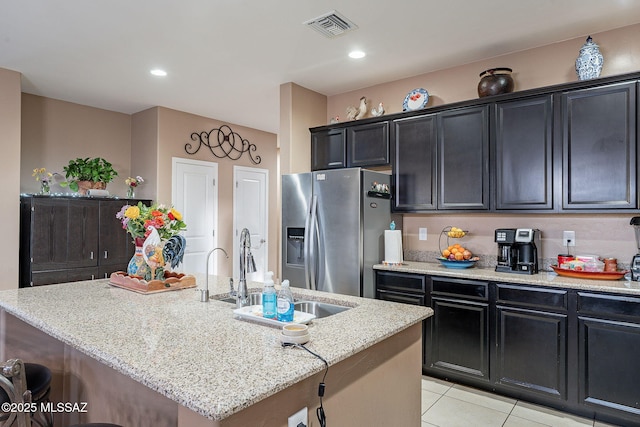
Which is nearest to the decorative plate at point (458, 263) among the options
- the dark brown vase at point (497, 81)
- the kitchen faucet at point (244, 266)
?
the dark brown vase at point (497, 81)

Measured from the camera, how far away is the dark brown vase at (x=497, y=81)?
10.6ft

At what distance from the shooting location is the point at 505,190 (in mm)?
3154

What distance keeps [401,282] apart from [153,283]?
2016 millimetres

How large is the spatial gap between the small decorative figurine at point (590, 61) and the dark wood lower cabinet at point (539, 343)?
1566 millimetres

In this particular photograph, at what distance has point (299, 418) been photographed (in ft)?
3.95

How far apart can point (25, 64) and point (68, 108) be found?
1.20 metres

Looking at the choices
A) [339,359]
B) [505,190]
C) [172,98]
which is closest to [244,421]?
[339,359]

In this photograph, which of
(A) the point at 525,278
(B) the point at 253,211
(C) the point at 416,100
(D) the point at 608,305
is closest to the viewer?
(D) the point at 608,305

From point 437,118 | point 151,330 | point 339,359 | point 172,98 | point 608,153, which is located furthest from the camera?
point 172,98

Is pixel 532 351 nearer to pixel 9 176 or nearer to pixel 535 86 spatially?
pixel 535 86

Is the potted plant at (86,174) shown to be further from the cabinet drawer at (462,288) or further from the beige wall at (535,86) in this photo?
the cabinet drawer at (462,288)

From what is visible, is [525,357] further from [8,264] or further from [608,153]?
[8,264]

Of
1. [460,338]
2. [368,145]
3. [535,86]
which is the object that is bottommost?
[460,338]

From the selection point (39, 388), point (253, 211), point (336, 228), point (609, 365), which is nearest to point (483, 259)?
point (609, 365)
